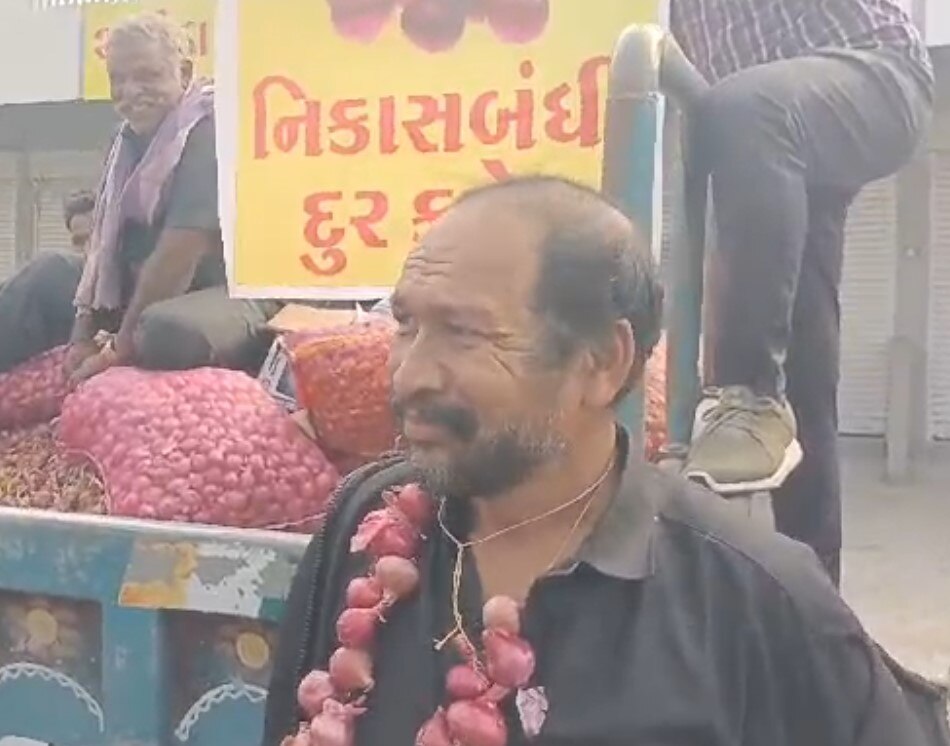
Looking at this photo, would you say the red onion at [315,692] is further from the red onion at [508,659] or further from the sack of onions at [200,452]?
the sack of onions at [200,452]

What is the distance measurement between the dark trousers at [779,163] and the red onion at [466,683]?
60 centimetres

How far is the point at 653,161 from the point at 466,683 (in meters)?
0.57

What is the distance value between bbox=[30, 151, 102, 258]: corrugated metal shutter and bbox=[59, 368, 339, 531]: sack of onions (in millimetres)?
11766

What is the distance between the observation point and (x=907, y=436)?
39.8ft

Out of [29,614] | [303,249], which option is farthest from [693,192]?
[29,614]

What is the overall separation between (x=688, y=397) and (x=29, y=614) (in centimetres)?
89

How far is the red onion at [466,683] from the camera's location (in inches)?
53.1

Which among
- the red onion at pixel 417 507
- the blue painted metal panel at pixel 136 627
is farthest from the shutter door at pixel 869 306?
the red onion at pixel 417 507

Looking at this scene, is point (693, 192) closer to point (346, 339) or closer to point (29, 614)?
point (346, 339)

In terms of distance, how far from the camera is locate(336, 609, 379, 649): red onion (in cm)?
147

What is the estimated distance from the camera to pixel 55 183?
13.9 metres

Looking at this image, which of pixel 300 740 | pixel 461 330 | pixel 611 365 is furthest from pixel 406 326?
pixel 300 740

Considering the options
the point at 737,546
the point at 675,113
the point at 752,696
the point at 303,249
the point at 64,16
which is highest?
the point at 64,16

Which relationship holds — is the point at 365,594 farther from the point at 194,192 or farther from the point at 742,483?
the point at 194,192
